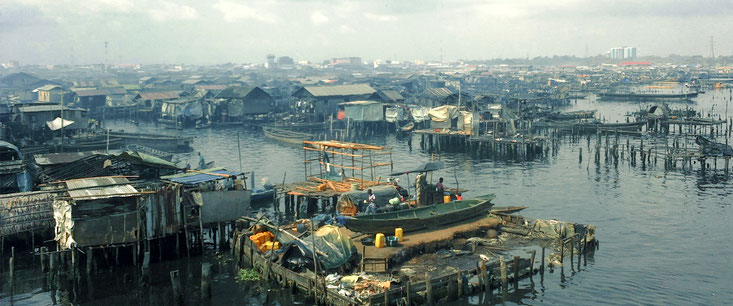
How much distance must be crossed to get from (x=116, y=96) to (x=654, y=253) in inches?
3523

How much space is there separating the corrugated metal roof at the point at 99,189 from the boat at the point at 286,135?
118 feet

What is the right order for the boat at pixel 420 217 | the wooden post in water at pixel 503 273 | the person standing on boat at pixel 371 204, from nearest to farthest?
the wooden post in water at pixel 503 273 → the boat at pixel 420 217 → the person standing on boat at pixel 371 204

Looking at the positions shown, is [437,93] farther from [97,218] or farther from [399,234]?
[97,218]

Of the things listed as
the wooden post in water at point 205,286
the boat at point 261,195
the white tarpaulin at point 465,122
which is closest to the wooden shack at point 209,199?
the wooden post in water at point 205,286

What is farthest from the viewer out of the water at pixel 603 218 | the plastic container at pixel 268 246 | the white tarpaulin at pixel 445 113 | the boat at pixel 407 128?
the boat at pixel 407 128

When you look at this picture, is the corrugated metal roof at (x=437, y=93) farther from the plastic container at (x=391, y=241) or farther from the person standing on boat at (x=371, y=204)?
the plastic container at (x=391, y=241)

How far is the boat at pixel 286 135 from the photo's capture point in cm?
6586

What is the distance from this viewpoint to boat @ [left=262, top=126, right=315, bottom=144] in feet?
216

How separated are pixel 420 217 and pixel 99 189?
44.2 ft

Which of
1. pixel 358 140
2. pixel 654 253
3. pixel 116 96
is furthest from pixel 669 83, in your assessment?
pixel 654 253

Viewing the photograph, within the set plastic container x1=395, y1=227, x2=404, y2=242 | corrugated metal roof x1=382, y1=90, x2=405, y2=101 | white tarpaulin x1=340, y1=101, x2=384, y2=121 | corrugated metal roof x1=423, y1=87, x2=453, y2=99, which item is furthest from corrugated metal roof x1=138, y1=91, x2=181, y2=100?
plastic container x1=395, y1=227, x2=404, y2=242

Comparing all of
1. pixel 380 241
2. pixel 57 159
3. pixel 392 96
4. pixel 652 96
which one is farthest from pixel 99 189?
pixel 652 96

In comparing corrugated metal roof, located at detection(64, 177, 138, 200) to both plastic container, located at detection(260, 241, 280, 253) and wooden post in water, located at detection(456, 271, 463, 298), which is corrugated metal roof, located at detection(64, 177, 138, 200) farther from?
wooden post in water, located at detection(456, 271, 463, 298)

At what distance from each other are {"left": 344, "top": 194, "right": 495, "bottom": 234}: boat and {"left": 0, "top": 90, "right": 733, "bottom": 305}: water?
4.38m
